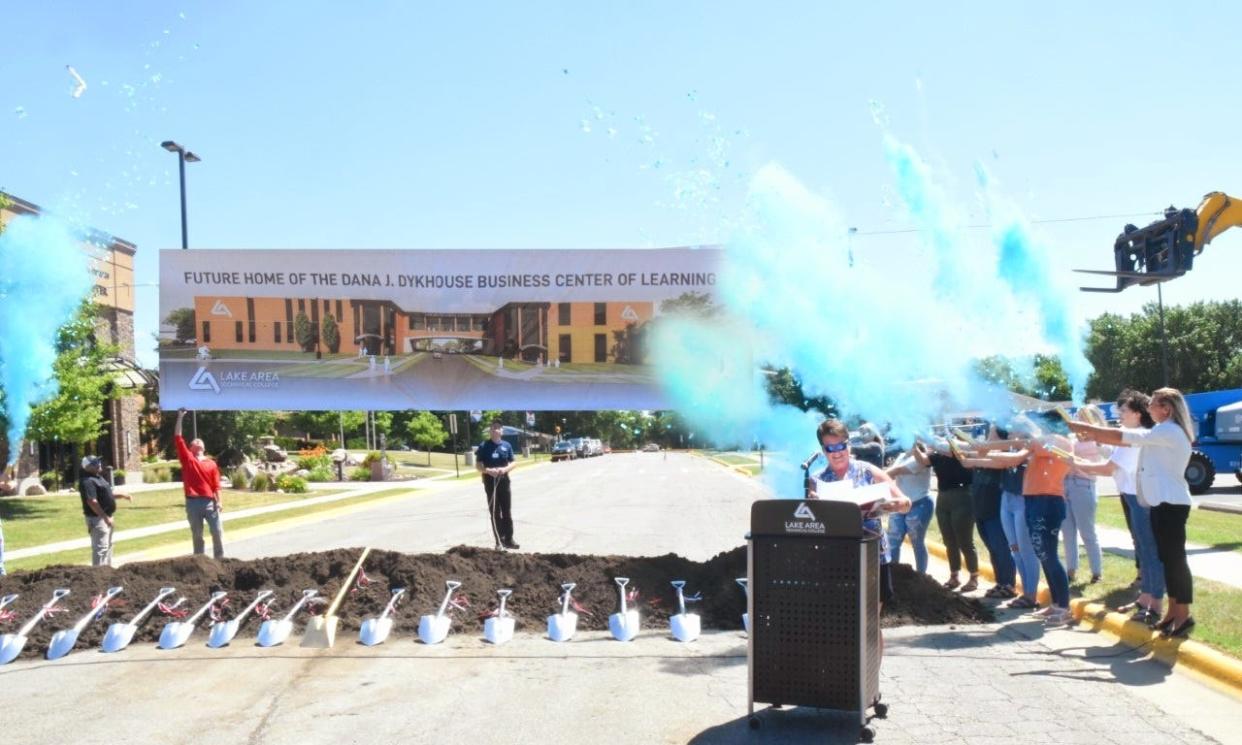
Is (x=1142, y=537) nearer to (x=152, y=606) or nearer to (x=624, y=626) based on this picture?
(x=624, y=626)

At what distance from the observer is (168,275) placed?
1596 centimetres

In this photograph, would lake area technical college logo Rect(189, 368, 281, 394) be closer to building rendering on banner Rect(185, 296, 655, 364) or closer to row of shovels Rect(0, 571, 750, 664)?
building rendering on banner Rect(185, 296, 655, 364)

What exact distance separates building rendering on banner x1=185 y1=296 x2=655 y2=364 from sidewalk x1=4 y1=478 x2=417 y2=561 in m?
4.58

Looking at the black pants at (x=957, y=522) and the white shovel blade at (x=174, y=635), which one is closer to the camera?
the white shovel blade at (x=174, y=635)

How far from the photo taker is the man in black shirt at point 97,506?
436 inches

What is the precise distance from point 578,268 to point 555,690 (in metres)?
9.99

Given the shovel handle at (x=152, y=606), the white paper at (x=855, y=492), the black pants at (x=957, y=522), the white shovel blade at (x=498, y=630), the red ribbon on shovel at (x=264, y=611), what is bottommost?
the white shovel blade at (x=498, y=630)

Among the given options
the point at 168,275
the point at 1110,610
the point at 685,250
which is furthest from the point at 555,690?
the point at 168,275

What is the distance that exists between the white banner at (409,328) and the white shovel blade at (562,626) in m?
7.50

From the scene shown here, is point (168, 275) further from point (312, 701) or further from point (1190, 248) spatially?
point (1190, 248)

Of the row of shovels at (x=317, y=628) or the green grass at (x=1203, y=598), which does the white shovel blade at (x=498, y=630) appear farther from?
the green grass at (x=1203, y=598)

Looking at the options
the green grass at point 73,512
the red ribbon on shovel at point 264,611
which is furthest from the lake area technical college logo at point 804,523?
the green grass at point 73,512

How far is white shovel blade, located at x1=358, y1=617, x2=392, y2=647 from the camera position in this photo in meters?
7.97

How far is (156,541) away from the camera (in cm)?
1764
